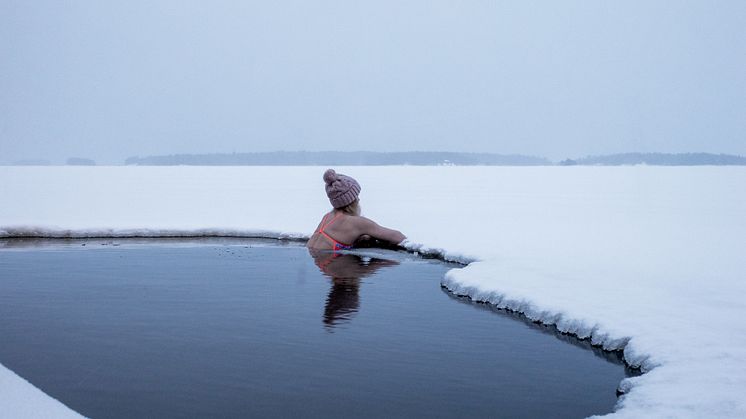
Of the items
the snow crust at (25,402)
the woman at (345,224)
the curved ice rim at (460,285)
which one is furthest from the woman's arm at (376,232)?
the snow crust at (25,402)

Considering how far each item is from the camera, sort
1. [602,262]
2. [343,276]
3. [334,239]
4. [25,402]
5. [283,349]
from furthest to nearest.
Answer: [334,239]
[602,262]
[343,276]
[283,349]
[25,402]

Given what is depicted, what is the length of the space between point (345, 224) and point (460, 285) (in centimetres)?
467

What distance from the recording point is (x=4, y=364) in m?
6.26

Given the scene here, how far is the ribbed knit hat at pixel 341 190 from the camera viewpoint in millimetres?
13859

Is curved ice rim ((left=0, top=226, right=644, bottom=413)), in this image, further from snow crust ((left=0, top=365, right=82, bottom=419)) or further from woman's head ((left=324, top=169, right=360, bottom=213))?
woman's head ((left=324, top=169, right=360, bottom=213))

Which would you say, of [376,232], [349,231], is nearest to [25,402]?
[349,231]

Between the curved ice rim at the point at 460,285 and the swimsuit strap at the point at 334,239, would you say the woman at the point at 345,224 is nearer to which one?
the swimsuit strap at the point at 334,239

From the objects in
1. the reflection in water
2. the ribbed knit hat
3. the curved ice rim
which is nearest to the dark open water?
the reflection in water

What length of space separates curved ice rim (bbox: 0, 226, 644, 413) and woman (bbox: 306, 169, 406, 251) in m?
0.74

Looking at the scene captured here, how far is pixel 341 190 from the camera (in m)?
13.8

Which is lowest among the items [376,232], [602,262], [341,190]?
[602,262]

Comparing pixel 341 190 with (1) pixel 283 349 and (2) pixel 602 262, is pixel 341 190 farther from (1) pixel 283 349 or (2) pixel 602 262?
(1) pixel 283 349

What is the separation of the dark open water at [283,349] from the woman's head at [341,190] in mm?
2657

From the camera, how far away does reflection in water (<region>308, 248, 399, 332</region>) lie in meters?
8.38
